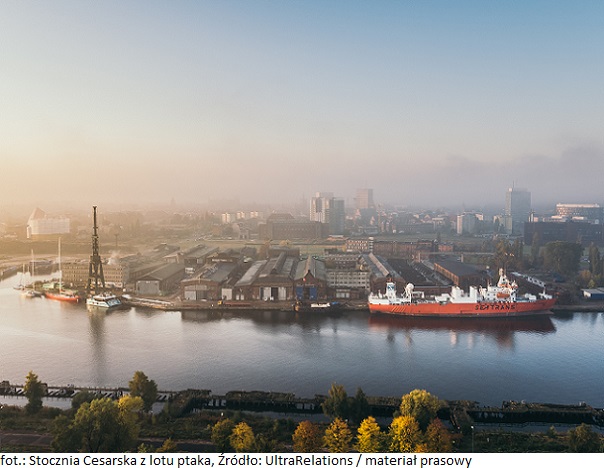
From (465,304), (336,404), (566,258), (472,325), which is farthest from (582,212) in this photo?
(336,404)

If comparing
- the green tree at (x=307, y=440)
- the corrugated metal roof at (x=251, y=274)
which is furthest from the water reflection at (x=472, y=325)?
the green tree at (x=307, y=440)

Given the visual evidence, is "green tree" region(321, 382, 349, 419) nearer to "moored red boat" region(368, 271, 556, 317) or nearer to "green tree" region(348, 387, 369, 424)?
"green tree" region(348, 387, 369, 424)

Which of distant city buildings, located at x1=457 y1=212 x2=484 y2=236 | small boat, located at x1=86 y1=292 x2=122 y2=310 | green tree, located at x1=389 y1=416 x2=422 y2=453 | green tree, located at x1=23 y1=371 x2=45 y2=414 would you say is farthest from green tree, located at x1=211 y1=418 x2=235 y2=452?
distant city buildings, located at x1=457 y1=212 x2=484 y2=236

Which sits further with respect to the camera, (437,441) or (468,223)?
(468,223)

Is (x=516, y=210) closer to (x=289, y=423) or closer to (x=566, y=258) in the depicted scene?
(x=566, y=258)

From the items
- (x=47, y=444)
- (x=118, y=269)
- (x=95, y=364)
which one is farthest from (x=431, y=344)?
(x=118, y=269)

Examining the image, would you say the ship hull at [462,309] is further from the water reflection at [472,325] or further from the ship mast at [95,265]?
the ship mast at [95,265]

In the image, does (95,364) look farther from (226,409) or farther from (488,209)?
(488,209)
